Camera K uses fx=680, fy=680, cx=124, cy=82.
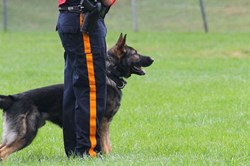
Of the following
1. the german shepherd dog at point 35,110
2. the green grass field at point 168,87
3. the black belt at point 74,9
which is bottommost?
the green grass field at point 168,87

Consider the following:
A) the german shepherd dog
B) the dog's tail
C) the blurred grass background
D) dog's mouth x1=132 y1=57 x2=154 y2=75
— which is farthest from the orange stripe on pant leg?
the blurred grass background

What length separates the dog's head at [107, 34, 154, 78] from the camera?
7320 mm

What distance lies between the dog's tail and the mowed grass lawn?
21.5 inches

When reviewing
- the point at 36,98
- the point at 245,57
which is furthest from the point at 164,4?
the point at 36,98

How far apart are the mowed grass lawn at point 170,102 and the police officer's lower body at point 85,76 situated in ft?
0.93

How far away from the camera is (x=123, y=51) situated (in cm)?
741

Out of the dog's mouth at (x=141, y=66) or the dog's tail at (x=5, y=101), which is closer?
the dog's tail at (x=5, y=101)

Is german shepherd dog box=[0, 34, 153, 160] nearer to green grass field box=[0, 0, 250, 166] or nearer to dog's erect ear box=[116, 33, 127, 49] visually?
dog's erect ear box=[116, 33, 127, 49]

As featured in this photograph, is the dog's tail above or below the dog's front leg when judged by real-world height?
above

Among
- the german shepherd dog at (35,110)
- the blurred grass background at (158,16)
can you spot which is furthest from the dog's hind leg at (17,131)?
the blurred grass background at (158,16)

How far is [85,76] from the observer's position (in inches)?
253

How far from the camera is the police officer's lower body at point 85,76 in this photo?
640 cm

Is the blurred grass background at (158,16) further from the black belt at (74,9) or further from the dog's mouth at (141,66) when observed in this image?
the black belt at (74,9)

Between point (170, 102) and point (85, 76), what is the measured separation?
16.7 ft
